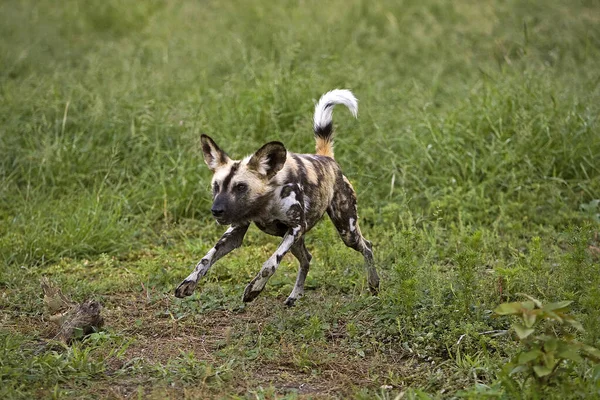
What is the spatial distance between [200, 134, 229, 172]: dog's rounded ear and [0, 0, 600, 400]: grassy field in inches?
31.2

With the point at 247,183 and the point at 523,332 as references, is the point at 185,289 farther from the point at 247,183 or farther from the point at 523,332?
the point at 523,332

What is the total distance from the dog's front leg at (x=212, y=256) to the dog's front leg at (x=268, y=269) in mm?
236

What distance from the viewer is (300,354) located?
367 cm

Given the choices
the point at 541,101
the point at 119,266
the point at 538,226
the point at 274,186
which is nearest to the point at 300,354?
the point at 274,186

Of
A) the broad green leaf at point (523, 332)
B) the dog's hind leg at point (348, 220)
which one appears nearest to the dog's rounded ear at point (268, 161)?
the dog's hind leg at point (348, 220)

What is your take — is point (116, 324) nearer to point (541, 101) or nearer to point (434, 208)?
point (434, 208)

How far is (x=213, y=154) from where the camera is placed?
4.08 meters

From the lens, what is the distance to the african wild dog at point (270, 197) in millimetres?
3896

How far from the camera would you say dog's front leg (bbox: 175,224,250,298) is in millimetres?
3889

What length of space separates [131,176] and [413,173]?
2032mm

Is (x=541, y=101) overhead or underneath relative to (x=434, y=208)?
overhead

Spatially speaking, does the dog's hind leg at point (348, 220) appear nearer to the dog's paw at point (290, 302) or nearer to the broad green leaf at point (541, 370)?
the dog's paw at point (290, 302)

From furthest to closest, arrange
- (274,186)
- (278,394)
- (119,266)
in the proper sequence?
1. (119,266)
2. (274,186)
3. (278,394)

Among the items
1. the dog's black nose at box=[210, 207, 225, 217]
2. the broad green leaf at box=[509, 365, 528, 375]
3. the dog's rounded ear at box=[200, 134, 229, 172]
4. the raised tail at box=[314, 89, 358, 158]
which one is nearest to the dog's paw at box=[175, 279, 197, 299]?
the dog's black nose at box=[210, 207, 225, 217]
